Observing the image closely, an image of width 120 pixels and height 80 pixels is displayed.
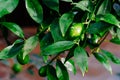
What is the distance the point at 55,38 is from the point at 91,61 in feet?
5.90

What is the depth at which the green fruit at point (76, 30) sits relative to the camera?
75cm

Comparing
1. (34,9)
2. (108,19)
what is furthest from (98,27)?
(34,9)

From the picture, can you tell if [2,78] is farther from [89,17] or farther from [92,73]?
[89,17]

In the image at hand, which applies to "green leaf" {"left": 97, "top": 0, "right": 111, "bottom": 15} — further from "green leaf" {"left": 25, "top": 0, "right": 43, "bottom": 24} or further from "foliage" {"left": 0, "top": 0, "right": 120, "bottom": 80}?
"green leaf" {"left": 25, "top": 0, "right": 43, "bottom": 24}

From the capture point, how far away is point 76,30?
75 centimetres

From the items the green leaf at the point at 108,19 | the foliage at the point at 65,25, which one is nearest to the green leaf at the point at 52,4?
the foliage at the point at 65,25

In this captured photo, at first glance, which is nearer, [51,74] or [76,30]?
[76,30]

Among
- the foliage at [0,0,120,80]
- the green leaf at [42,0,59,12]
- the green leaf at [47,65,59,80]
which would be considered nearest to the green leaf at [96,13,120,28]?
the foliage at [0,0,120,80]

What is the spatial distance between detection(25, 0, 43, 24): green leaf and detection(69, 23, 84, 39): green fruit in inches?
3.3

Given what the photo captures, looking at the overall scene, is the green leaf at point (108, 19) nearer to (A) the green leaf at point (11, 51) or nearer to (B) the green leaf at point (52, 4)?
(B) the green leaf at point (52, 4)

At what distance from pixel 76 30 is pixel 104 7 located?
0.11 metres

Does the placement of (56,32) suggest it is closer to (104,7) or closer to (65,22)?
(65,22)

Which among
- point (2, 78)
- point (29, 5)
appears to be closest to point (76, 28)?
point (29, 5)

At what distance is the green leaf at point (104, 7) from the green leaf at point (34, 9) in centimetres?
14
